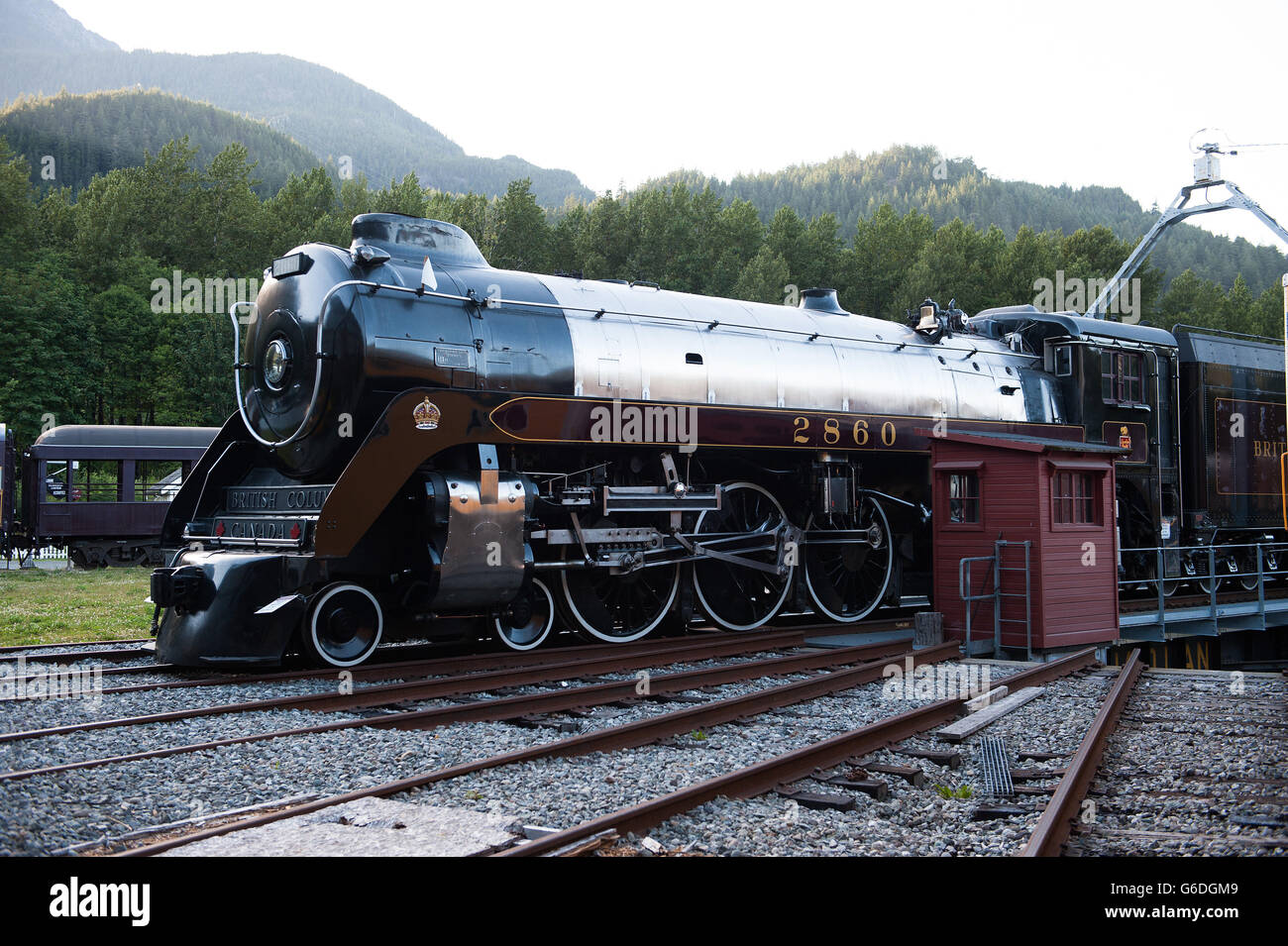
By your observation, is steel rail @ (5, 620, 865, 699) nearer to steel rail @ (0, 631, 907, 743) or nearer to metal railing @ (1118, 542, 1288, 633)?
steel rail @ (0, 631, 907, 743)

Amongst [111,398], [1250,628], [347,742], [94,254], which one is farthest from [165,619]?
[94,254]

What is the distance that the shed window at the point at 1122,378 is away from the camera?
→ 50.1 feet

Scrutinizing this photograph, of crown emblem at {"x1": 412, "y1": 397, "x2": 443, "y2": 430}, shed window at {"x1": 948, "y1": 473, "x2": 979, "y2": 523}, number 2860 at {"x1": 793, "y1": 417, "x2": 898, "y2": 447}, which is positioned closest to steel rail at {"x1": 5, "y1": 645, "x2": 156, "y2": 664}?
crown emblem at {"x1": 412, "y1": 397, "x2": 443, "y2": 430}

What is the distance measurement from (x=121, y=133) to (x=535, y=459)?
10886cm

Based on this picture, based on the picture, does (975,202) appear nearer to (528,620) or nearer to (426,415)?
(528,620)

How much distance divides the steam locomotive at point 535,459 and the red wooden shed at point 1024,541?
4.34 ft

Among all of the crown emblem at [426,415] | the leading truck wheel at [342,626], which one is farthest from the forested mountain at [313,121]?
the leading truck wheel at [342,626]

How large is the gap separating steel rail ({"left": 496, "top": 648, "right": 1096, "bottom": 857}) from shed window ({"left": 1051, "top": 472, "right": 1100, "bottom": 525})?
425 cm

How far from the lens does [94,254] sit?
42062 mm

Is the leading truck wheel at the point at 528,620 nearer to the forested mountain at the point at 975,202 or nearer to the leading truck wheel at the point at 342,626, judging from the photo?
the leading truck wheel at the point at 342,626

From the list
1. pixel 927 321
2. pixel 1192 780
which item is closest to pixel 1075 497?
pixel 927 321

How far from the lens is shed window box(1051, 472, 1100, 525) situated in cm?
1123

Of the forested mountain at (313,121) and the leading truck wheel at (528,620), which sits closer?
the leading truck wheel at (528,620)
